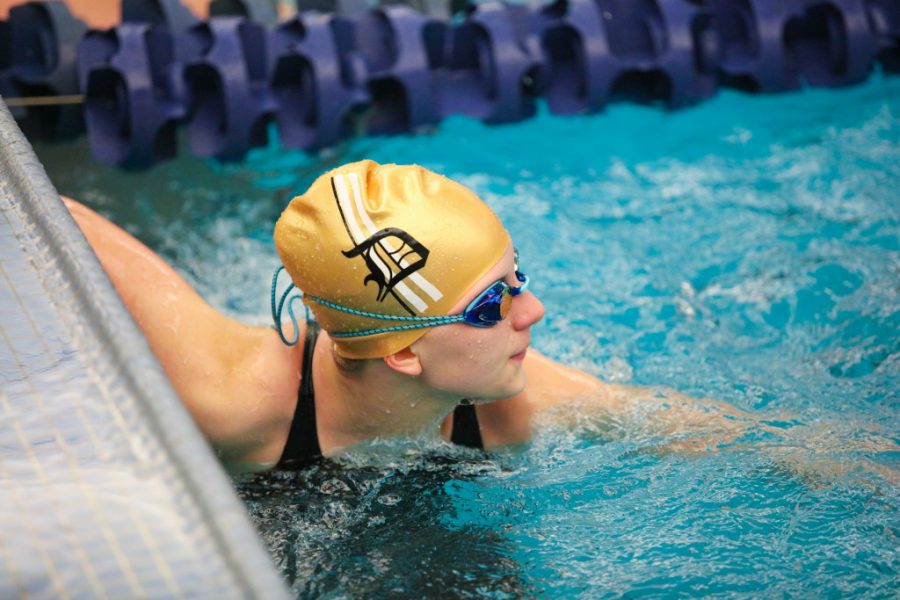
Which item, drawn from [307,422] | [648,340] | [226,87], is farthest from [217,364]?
[226,87]

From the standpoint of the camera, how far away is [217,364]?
2.28 metres

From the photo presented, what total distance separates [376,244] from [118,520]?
0.83 metres

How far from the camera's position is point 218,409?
2.23 m

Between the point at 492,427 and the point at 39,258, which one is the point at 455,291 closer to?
the point at 492,427

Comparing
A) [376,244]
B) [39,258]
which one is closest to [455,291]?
[376,244]

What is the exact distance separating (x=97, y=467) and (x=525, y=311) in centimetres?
101

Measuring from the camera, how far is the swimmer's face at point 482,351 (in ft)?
6.79

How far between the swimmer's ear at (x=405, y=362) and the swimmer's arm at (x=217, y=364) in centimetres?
33

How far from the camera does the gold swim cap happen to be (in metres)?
1.97

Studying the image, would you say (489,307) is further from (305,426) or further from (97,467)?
(97,467)

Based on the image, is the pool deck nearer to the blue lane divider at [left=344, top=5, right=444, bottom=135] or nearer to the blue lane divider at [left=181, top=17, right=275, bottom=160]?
the blue lane divider at [left=181, top=17, right=275, bottom=160]

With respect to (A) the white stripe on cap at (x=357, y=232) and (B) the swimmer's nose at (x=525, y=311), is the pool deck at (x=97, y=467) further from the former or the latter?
(B) the swimmer's nose at (x=525, y=311)

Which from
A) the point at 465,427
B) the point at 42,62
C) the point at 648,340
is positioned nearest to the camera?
the point at 465,427

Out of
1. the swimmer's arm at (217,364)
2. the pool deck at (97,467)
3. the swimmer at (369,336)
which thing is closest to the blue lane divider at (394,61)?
the swimmer at (369,336)
